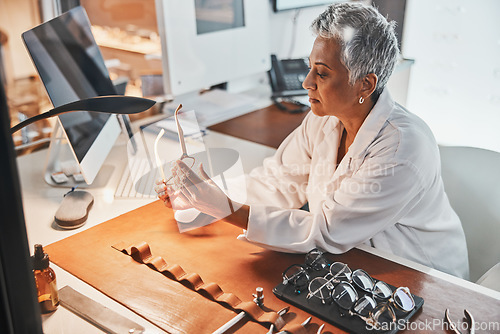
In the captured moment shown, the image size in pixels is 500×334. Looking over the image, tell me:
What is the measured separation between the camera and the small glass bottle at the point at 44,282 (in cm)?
96

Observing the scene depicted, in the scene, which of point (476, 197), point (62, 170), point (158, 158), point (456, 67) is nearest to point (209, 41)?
point (158, 158)

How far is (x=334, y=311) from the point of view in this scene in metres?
0.96

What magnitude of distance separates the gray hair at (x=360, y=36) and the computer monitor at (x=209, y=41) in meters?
0.66

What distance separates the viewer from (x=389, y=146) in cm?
120

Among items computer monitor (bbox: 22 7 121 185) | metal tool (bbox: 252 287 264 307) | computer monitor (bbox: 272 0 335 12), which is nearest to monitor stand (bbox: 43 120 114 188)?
computer monitor (bbox: 22 7 121 185)

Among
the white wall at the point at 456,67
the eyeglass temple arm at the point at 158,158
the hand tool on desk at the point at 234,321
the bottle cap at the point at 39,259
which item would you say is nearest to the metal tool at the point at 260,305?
the hand tool on desk at the point at 234,321

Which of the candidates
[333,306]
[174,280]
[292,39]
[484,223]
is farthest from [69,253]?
[292,39]

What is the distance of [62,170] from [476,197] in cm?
126

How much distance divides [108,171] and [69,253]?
49 cm

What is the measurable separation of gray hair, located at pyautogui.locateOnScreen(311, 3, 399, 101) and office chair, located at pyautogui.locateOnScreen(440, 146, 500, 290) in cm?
48

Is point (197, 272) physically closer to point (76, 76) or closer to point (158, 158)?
point (158, 158)

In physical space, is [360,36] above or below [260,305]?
above

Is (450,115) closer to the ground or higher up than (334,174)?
closer to the ground

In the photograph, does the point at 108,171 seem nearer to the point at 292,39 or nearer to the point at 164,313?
the point at 164,313
